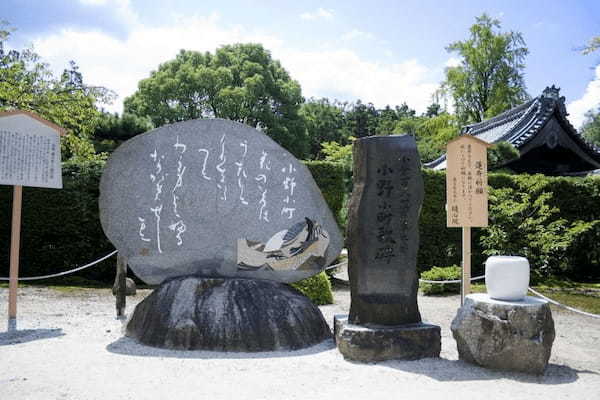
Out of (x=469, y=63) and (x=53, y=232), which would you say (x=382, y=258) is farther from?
(x=469, y=63)

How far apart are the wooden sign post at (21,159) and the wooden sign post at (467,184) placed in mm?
5225

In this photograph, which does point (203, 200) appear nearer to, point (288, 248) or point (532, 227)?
point (288, 248)

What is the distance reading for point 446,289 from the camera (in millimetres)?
9984

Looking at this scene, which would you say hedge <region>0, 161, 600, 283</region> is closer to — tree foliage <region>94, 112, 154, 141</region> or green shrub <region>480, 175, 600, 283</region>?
green shrub <region>480, 175, 600, 283</region>

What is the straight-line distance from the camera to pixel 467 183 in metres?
6.64

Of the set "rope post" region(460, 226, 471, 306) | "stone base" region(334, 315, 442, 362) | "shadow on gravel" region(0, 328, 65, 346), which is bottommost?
"shadow on gravel" region(0, 328, 65, 346)

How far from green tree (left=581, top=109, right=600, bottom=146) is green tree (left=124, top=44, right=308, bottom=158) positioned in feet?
88.5

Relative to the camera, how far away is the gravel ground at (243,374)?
3775mm

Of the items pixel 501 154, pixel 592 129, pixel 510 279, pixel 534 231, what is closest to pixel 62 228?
pixel 510 279

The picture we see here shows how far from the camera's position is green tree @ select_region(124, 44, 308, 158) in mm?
23750

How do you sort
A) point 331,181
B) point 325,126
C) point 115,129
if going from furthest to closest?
1. point 325,126
2. point 115,129
3. point 331,181

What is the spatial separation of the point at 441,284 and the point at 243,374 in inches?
254

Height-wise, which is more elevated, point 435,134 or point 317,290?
point 435,134

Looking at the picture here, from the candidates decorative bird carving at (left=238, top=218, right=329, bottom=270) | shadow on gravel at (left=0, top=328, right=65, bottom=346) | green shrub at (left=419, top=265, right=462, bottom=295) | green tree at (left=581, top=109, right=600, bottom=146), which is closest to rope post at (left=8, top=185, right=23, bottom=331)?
shadow on gravel at (left=0, top=328, right=65, bottom=346)
